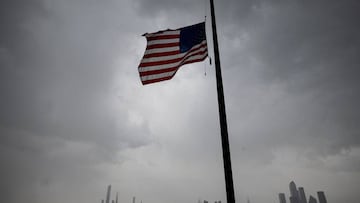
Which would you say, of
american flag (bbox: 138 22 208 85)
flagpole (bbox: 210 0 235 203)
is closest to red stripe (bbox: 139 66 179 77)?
american flag (bbox: 138 22 208 85)

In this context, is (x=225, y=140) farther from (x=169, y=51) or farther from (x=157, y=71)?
(x=169, y=51)

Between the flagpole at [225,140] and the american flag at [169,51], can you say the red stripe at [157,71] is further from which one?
the flagpole at [225,140]

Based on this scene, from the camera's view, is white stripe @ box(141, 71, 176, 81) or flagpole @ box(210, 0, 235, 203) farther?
white stripe @ box(141, 71, 176, 81)

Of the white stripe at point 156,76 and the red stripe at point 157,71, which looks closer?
the white stripe at point 156,76

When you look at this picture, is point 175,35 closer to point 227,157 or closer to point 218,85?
point 218,85

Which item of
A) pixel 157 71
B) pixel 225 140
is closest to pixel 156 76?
pixel 157 71

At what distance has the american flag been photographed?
8.34 metres

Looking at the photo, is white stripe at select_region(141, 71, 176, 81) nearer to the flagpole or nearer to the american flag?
the american flag

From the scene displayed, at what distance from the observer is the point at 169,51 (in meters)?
8.77

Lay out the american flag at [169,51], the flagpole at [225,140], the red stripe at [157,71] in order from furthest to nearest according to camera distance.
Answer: the red stripe at [157,71] → the american flag at [169,51] → the flagpole at [225,140]

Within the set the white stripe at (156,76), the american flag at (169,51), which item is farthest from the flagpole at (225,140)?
the white stripe at (156,76)

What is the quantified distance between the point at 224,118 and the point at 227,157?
3.28 ft

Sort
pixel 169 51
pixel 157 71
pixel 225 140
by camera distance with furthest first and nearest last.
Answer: pixel 169 51, pixel 157 71, pixel 225 140

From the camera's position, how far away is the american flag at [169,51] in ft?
27.4
